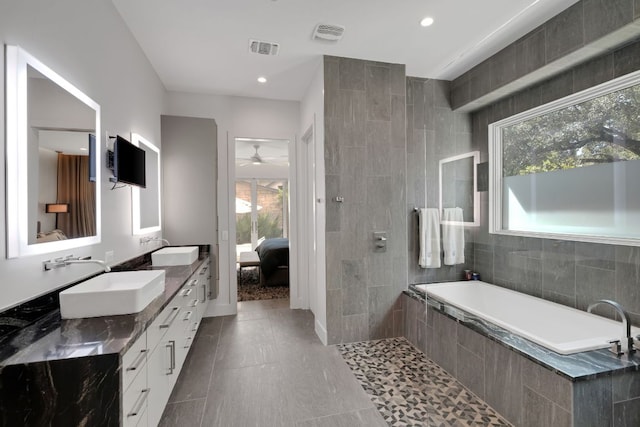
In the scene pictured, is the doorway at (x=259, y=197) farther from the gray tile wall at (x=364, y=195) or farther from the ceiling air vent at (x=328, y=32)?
the ceiling air vent at (x=328, y=32)

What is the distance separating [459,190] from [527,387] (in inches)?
79.1

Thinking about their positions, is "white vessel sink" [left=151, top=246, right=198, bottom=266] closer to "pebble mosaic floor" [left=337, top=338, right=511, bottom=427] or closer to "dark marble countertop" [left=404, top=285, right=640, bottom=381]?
"pebble mosaic floor" [left=337, top=338, right=511, bottom=427]

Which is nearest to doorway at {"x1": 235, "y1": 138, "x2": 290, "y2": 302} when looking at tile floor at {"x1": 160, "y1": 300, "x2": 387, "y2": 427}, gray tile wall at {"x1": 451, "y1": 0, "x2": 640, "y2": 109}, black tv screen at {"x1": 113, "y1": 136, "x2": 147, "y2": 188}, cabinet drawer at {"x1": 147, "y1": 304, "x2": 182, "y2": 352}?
tile floor at {"x1": 160, "y1": 300, "x2": 387, "y2": 427}

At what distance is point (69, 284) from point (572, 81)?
158 inches

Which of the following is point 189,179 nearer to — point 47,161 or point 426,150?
point 47,161

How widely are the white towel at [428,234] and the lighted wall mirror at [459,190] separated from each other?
0.10m

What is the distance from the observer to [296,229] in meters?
4.05

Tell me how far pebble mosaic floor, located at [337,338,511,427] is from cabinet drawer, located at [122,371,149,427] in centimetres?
147

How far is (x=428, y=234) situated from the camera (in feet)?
10.8

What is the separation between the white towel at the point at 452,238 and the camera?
328 centimetres

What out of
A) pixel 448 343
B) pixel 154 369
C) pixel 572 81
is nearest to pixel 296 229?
pixel 448 343

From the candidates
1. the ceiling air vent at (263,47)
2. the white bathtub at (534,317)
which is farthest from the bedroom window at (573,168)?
the ceiling air vent at (263,47)

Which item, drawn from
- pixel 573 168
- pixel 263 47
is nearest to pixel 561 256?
pixel 573 168

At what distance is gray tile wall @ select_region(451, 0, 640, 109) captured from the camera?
194cm
